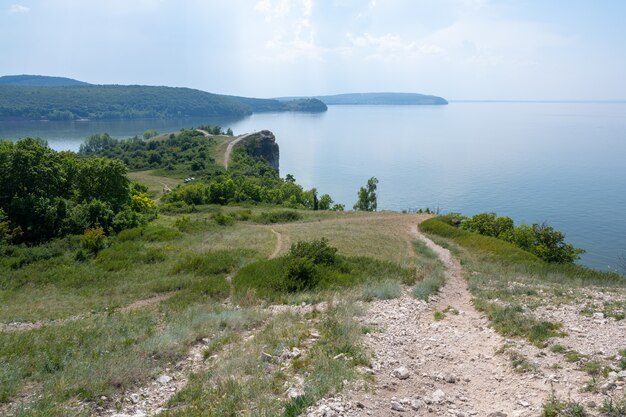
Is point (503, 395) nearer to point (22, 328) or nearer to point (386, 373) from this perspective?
point (386, 373)

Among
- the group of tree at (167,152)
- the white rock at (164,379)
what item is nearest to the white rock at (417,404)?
the white rock at (164,379)

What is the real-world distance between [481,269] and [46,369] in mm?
21455

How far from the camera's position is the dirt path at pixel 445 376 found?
8.25 meters

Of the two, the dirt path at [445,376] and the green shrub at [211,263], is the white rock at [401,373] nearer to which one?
the dirt path at [445,376]

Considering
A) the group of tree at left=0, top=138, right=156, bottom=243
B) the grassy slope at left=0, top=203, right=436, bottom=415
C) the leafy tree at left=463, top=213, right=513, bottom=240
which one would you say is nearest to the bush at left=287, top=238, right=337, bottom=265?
the grassy slope at left=0, top=203, right=436, bottom=415

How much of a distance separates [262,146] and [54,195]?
84233mm

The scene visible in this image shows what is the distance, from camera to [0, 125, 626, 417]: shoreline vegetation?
9273mm

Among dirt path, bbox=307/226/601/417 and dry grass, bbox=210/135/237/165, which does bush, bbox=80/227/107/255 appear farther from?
dry grass, bbox=210/135/237/165

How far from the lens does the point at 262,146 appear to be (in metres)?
115

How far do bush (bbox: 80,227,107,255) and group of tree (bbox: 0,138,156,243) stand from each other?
2.84m

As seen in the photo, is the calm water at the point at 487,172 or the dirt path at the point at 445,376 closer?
the dirt path at the point at 445,376

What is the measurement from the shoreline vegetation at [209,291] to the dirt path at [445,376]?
40 cm

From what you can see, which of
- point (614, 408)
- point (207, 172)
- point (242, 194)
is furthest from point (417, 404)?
point (207, 172)

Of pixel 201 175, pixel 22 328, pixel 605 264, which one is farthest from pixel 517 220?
pixel 22 328
